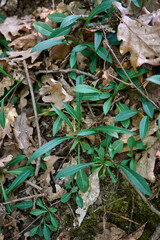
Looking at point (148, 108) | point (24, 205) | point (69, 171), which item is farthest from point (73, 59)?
point (24, 205)

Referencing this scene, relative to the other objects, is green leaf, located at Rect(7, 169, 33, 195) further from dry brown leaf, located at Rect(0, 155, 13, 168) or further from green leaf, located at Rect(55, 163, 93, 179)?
green leaf, located at Rect(55, 163, 93, 179)

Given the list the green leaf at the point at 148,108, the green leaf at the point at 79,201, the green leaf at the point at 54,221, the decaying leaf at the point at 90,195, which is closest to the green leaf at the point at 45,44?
the green leaf at the point at 148,108

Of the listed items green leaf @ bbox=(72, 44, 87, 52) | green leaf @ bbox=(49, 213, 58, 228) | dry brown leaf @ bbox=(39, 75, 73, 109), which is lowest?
green leaf @ bbox=(49, 213, 58, 228)

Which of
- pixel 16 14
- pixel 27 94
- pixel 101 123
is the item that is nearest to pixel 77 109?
pixel 101 123

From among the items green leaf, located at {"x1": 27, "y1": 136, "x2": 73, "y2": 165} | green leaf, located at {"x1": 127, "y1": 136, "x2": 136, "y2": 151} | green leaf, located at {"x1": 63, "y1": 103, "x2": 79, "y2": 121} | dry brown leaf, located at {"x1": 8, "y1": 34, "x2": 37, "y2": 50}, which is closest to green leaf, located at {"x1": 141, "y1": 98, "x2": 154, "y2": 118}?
green leaf, located at {"x1": 127, "y1": 136, "x2": 136, "y2": 151}

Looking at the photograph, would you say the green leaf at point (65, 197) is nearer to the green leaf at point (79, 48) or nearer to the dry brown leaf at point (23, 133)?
the dry brown leaf at point (23, 133)
